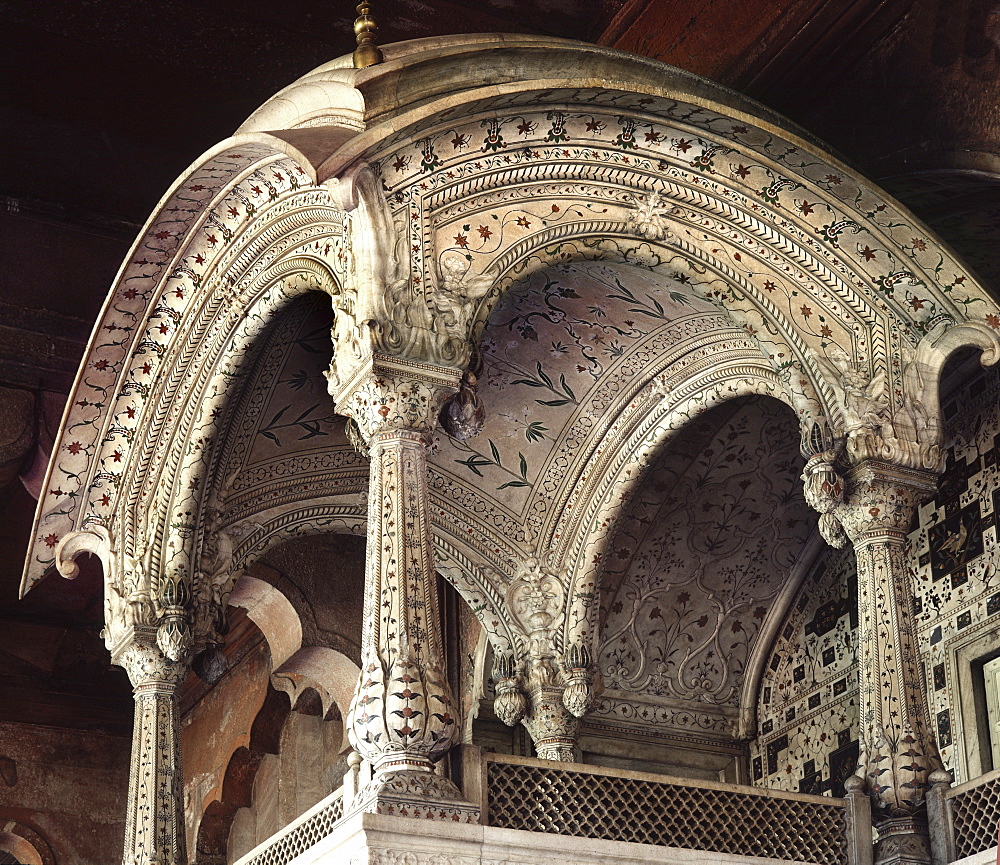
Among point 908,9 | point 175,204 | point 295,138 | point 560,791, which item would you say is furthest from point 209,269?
point 908,9

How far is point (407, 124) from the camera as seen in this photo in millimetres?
5031

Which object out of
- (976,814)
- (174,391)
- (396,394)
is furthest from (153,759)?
(976,814)

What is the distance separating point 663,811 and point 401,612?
1.10 meters

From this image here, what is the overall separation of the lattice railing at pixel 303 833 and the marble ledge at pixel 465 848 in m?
0.11

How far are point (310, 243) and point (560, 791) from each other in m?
1.98

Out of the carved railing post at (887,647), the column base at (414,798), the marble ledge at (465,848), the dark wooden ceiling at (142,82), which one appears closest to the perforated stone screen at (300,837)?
the marble ledge at (465,848)

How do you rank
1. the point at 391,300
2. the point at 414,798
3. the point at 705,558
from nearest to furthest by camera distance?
1. the point at 414,798
2. the point at 391,300
3. the point at 705,558

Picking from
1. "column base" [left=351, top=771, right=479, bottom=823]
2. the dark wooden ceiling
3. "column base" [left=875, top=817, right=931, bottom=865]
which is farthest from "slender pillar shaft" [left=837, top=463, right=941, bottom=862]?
the dark wooden ceiling

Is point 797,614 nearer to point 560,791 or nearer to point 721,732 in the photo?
point 721,732

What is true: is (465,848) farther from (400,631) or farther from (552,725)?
(552,725)

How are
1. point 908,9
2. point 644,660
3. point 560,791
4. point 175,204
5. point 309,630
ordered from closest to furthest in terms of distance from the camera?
point 560,791 → point 175,204 → point 908,9 → point 644,660 → point 309,630

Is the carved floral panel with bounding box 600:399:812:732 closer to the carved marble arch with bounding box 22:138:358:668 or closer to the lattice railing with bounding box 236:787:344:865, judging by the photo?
the carved marble arch with bounding box 22:138:358:668

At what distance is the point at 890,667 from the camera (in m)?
5.16

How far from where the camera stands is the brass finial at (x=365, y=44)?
518 cm
